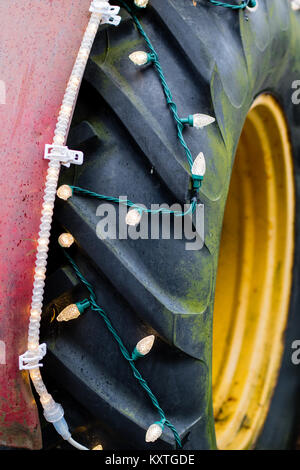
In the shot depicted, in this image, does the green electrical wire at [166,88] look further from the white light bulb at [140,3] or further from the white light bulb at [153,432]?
the white light bulb at [153,432]

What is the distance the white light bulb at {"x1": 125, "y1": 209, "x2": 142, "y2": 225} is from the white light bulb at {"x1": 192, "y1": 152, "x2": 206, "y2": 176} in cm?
8

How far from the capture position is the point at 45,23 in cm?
52

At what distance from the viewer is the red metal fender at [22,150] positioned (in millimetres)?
504

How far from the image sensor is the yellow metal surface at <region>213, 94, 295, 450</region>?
107 cm

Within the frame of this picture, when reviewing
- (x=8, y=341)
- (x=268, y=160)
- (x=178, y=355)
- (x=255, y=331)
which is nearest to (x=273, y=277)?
(x=255, y=331)

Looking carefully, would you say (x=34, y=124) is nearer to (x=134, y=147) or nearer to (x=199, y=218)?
(x=134, y=147)

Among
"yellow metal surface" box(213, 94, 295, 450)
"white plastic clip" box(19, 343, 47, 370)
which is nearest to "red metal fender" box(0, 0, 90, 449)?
"white plastic clip" box(19, 343, 47, 370)

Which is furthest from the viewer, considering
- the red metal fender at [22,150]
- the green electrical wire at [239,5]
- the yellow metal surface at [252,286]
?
the yellow metal surface at [252,286]

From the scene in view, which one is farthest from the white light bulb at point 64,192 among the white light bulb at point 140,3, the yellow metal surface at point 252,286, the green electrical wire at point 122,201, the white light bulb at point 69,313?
the yellow metal surface at point 252,286

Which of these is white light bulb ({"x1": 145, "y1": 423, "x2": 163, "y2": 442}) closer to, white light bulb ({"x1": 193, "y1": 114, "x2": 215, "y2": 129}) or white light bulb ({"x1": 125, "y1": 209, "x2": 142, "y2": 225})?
white light bulb ({"x1": 125, "y1": 209, "x2": 142, "y2": 225})

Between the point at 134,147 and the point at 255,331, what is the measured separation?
69cm

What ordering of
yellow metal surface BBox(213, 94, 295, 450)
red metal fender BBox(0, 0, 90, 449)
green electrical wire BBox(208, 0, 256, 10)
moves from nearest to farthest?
red metal fender BBox(0, 0, 90, 449) < green electrical wire BBox(208, 0, 256, 10) < yellow metal surface BBox(213, 94, 295, 450)

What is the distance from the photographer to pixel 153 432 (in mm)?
603

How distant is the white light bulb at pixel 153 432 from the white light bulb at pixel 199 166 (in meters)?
0.29
